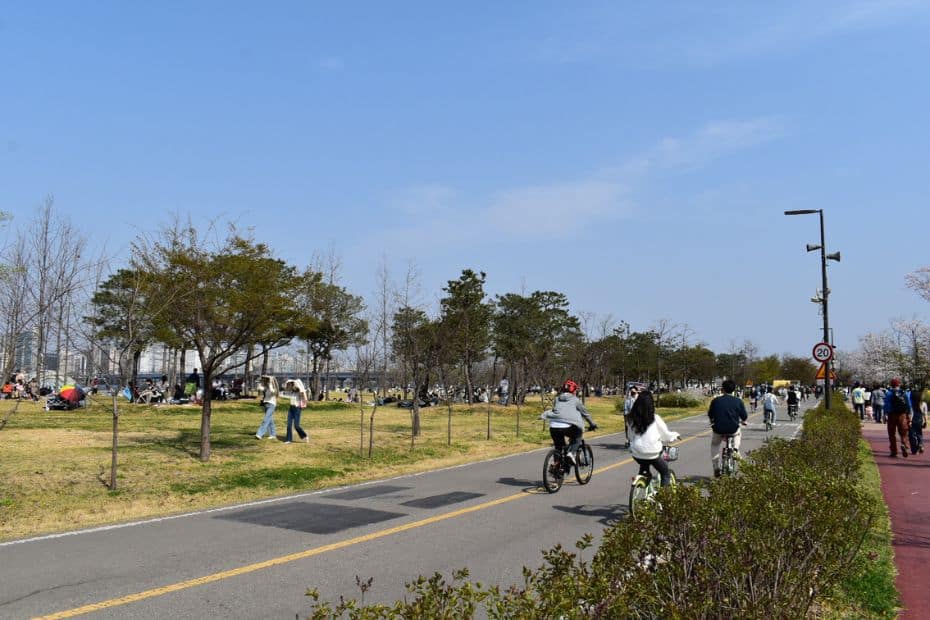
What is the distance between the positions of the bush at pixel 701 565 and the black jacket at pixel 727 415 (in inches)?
194

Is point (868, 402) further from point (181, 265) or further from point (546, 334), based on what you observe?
point (181, 265)

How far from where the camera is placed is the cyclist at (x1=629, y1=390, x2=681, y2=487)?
9062mm

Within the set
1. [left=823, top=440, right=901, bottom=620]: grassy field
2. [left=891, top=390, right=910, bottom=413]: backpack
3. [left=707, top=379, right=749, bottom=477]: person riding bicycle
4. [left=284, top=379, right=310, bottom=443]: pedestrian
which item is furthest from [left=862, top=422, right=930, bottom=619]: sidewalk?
[left=284, top=379, right=310, bottom=443]: pedestrian

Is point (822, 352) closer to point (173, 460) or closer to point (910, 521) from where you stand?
point (910, 521)

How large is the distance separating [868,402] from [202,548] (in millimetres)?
39966

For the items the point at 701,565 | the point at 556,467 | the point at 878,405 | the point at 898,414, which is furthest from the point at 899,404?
the point at 878,405

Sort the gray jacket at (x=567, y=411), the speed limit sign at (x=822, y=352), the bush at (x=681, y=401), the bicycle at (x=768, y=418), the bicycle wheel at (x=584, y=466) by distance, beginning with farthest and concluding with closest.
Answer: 1. the bush at (x=681, y=401)
2. the bicycle at (x=768, y=418)
3. the speed limit sign at (x=822, y=352)
4. the bicycle wheel at (x=584, y=466)
5. the gray jacket at (x=567, y=411)

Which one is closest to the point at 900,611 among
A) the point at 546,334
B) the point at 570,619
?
the point at 570,619

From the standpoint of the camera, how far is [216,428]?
71.4 ft

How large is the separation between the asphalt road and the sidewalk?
3.14 metres

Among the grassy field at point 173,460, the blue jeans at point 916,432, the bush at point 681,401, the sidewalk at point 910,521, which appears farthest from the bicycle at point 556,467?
the bush at point 681,401

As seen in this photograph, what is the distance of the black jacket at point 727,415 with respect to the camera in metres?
10.9

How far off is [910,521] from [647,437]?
144 inches

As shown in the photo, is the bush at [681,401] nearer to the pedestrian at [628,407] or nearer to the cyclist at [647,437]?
the pedestrian at [628,407]
